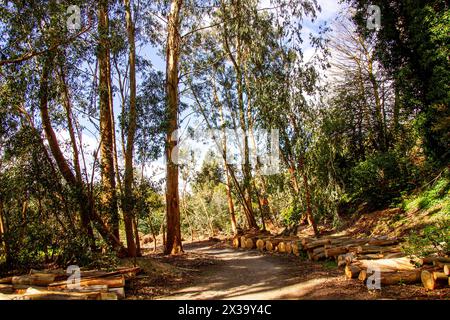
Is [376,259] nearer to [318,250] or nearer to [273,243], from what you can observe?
[318,250]

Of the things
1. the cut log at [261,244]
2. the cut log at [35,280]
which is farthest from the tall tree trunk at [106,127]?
the cut log at [261,244]

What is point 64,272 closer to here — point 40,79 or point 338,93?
point 40,79

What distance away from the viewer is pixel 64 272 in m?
6.73

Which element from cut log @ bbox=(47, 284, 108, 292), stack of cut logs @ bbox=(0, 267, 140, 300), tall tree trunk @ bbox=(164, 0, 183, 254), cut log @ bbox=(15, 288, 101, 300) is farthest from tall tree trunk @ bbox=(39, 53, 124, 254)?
tall tree trunk @ bbox=(164, 0, 183, 254)

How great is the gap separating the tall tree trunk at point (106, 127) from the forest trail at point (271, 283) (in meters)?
2.75

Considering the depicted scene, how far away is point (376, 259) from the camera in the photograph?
22.4 feet

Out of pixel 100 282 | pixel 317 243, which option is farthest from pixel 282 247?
pixel 100 282

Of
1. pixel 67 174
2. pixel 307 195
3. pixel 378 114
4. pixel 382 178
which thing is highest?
pixel 378 114

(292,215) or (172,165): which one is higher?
(172,165)

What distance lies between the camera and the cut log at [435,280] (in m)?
5.14

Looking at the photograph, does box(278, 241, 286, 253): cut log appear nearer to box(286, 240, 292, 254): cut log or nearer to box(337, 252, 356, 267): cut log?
box(286, 240, 292, 254): cut log

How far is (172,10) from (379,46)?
8.43 metres

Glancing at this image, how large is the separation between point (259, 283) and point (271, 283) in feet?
0.85

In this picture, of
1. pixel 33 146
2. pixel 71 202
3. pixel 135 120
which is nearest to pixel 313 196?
pixel 135 120
